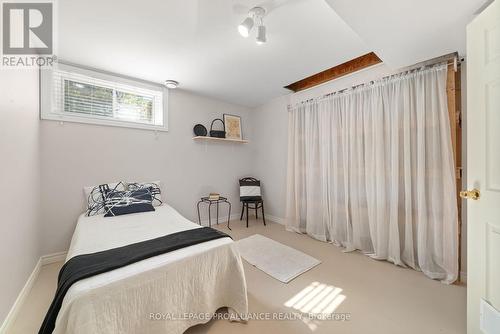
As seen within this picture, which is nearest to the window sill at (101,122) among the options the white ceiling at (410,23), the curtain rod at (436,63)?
the white ceiling at (410,23)

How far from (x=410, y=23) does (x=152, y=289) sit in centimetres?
271

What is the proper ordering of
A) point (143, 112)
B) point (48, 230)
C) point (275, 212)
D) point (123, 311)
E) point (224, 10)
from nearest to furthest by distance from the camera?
point (123, 311)
point (224, 10)
point (48, 230)
point (143, 112)
point (275, 212)

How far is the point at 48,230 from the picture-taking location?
2332 millimetres

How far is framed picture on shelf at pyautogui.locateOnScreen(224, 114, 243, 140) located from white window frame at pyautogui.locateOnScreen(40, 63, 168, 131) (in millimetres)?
1170

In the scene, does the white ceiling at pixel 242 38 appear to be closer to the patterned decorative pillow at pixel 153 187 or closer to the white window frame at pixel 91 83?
the white window frame at pixel 91 83

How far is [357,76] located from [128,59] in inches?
118

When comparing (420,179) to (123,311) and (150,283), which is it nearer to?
(150,283)

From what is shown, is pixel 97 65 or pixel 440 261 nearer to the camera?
pixel 440 261

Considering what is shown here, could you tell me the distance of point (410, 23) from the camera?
1532 millimetres

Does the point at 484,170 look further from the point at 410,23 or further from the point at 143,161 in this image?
the point at 143,161

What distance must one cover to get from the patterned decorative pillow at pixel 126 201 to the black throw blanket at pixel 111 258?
42.6 inches

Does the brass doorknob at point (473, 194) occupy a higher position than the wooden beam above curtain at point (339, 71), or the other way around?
the wooden beam above curtain at point (339, 71)

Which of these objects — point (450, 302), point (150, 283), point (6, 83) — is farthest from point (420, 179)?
point (6, 83)
